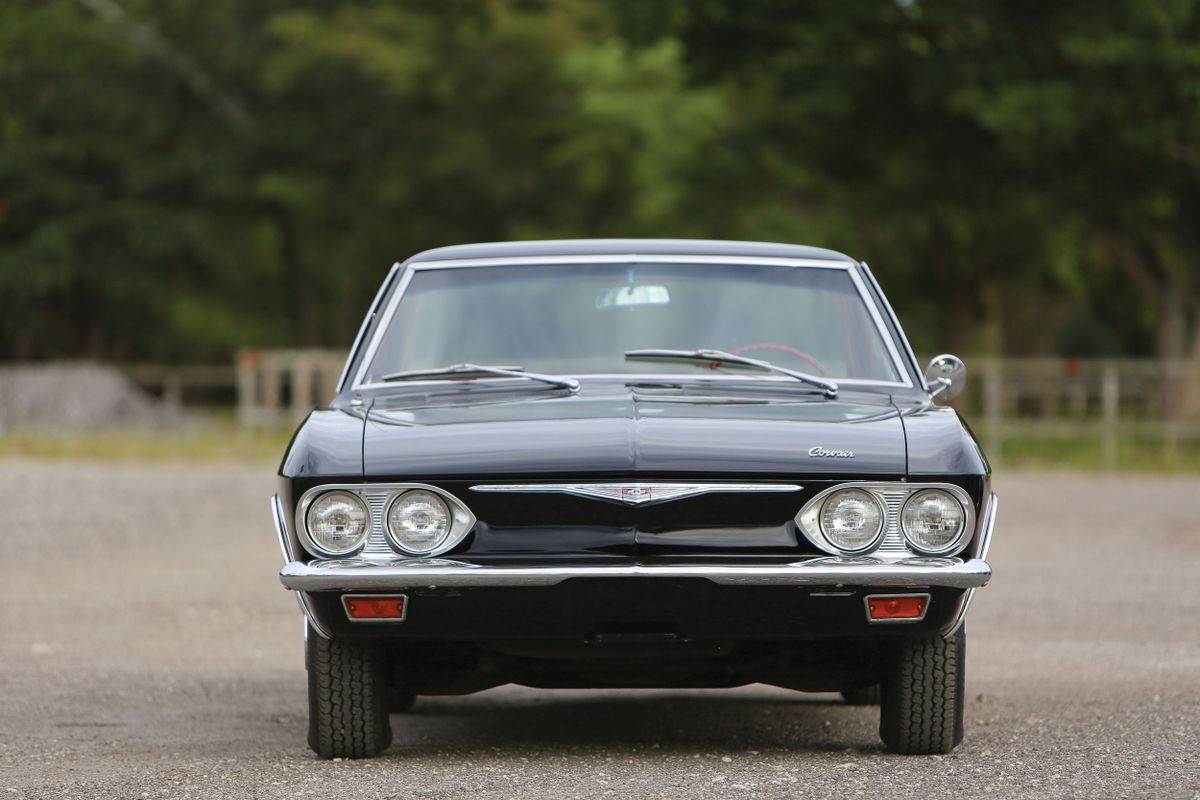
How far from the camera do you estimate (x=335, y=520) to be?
18.0ft

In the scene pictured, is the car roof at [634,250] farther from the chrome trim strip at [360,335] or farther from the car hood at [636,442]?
A: the car hood at [636,442]

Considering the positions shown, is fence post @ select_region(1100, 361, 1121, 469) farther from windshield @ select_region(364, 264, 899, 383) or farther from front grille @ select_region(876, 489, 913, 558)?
front grille @ select_region(876, 489, 913, 558)

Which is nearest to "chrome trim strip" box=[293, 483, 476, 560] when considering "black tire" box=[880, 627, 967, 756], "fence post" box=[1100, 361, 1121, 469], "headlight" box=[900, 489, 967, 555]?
"headlight" box=[900, 489, 967, 555]

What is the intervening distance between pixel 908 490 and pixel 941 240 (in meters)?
35.3

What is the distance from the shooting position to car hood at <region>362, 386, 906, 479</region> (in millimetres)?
5402

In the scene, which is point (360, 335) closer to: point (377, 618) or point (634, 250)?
point (634, 250)

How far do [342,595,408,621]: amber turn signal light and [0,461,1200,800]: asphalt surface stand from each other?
0.46 metres

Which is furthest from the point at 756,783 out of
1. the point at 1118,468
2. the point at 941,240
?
the point at 941,240

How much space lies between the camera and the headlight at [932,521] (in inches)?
214

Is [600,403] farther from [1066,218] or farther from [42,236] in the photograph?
[42,236]

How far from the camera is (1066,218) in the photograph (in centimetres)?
3125

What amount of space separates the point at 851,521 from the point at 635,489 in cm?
59

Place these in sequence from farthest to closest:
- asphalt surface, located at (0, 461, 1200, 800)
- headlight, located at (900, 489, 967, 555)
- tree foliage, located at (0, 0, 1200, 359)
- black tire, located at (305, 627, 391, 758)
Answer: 1. tree foliage, located at (0, 0, 1200, 359)
2. black tire, located at (305, 627, 391, 758)
3. asphalt surface, located at (0, 461, 1200, 800)
4. headlight, located at (900, 489, 967, 555)

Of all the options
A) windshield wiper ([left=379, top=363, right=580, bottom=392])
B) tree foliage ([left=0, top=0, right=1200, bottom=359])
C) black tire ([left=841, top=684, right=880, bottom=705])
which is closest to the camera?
windshield wiper ([left=379, top=363, right=580, bottom=392])
